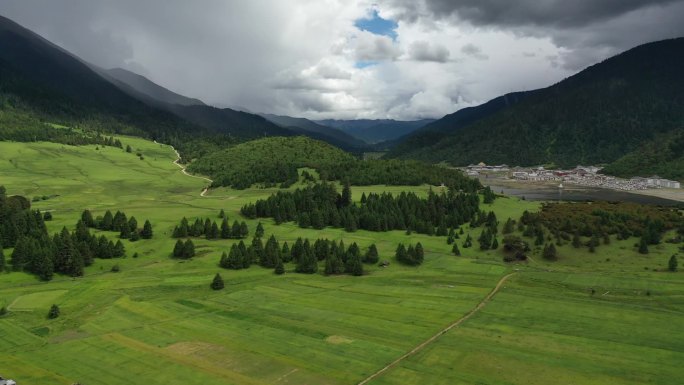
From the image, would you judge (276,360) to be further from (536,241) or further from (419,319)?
(536,241)

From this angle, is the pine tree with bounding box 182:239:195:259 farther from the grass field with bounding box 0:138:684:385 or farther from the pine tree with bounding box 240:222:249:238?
the pine tree with bounding box 240:222:249:238

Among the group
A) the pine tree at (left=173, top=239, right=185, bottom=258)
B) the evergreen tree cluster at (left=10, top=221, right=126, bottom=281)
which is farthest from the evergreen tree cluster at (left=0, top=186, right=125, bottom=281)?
the pine tree at (left=173, top=239, right=185, bottom=258)

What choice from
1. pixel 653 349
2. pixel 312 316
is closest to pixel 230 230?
pixel 312 316

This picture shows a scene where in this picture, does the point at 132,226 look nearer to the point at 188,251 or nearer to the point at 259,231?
the point at 188,251

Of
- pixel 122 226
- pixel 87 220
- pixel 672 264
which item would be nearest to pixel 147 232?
pixel 122 226

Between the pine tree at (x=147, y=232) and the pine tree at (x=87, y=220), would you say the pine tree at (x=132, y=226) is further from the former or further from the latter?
the pine tree at (x=87, y=220)

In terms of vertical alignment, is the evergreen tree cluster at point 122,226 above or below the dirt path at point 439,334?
above

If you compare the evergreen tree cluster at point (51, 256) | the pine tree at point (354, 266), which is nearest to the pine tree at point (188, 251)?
the evergreen tree cluster at point (51, 256)
